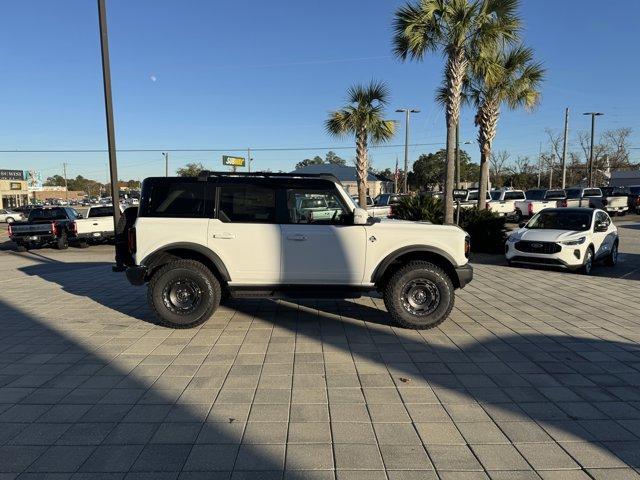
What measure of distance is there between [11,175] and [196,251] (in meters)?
92.6

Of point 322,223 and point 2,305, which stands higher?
point 322,223

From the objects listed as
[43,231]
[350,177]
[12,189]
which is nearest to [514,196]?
[43,231]

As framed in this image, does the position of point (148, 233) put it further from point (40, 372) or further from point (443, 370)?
point (443, 370)

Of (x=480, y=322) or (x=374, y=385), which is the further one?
(x=480, y=322)

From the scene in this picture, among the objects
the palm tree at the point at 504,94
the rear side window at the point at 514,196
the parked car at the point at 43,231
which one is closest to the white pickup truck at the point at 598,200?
the rear side window at the point at 514,196

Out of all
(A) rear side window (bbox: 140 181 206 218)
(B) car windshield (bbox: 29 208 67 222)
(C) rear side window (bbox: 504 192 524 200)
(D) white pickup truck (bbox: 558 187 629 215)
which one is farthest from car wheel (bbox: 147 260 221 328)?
(D) white pickup truck (bbox: 558 187 629 215)

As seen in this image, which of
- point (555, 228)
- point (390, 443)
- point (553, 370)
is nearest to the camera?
point (390, 443)

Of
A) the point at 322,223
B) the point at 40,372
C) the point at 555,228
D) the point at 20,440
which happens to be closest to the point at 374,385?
the point at 322,223

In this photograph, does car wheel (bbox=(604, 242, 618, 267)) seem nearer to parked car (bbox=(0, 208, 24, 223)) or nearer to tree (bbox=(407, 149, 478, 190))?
parked car (bbox=(0, 208, 24, 223))

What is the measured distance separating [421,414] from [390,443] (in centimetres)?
55

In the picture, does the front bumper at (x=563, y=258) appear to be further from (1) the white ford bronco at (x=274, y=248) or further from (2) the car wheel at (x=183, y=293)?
(2) the car wheel at (x=183, y=293)

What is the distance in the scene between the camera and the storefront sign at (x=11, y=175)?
7938 cm

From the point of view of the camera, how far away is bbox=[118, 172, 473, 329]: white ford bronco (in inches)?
234

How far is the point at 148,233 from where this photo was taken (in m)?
5.93
